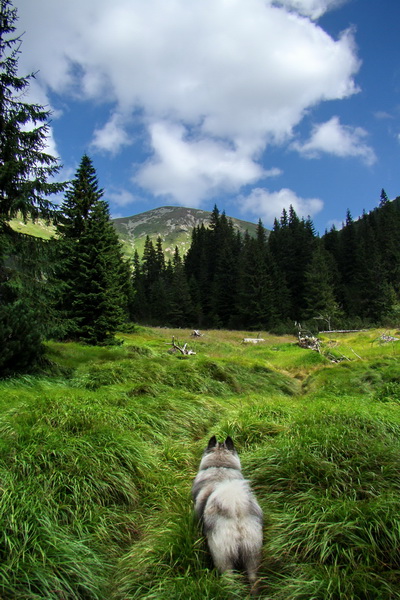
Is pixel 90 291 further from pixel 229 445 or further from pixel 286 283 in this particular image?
pixel 286 283

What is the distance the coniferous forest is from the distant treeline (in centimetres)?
21

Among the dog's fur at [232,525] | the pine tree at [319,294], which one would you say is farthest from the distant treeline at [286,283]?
the dog's fur at [232,525]

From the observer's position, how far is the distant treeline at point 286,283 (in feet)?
156

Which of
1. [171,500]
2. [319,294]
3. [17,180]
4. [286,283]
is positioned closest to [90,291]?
[17,180]

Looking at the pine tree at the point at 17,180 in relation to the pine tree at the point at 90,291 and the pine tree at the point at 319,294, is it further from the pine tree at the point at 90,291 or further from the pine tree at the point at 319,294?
the pine tree at the point at 319,294

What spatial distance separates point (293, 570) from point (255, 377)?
903 cm

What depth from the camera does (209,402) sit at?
7.04 m

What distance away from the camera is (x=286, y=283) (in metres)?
56.7

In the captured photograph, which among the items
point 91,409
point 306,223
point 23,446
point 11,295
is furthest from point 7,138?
point 306,223

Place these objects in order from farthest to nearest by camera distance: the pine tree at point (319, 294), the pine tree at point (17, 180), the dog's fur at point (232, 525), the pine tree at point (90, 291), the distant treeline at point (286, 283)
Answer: the distant treeline at point (286, 283) < the pine tree at point (319, 294) < the pine tree at point (90, 291) < the pine tree at point (17, 180) < the dog's fur at point (232, 525)

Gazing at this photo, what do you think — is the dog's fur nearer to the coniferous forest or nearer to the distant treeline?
the coniferous forest

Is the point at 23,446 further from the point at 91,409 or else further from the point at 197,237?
the point at 197,237

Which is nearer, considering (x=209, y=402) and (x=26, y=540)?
(x=26, y=540)

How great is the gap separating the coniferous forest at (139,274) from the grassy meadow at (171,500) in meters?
4.44
